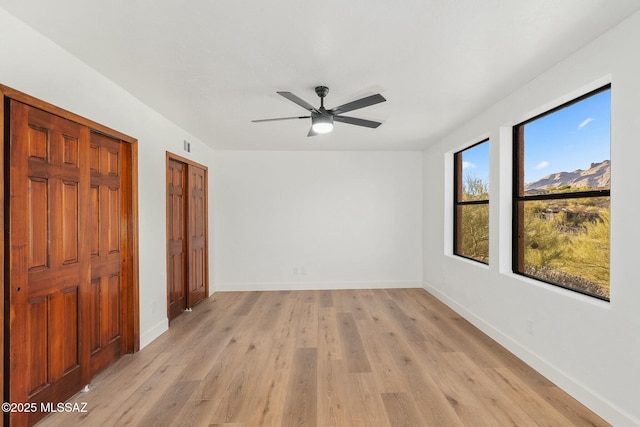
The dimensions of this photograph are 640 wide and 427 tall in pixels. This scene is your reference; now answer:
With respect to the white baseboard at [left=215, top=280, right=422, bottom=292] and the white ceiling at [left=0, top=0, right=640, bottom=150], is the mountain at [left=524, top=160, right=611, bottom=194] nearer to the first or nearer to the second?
the white ceiling at [left=0, top=0, right=640, bottom=150]

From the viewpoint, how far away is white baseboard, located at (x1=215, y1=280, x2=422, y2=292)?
5.48 m

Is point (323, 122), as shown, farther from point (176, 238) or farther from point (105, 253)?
point (176, 238)

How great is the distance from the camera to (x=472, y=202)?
13.7 feet

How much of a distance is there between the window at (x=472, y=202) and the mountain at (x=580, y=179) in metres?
0.94

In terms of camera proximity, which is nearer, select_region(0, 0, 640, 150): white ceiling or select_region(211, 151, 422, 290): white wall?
select_region(0, 0, 640, 150): white ceiling

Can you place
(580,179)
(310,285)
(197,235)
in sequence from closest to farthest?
(580,179)
(197,235)
(310,285)

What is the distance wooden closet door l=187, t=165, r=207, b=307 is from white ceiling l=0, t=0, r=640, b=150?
1.53 m

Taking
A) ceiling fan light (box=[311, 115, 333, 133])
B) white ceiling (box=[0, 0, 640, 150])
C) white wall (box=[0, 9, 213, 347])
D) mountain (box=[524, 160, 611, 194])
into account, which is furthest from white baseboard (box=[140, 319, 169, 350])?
mountain (box=[524, 160, 611, 194])

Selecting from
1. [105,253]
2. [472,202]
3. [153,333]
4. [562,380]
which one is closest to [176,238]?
[153,333]

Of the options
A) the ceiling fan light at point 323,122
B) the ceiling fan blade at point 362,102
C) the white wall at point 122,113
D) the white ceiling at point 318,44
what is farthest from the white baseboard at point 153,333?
the ceiling fan blade at point 362,102

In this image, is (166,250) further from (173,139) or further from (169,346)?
(173,139)

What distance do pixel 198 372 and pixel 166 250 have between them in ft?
5.14

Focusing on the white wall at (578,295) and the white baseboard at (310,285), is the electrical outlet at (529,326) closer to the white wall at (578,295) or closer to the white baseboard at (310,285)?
the white wall at (578,295)

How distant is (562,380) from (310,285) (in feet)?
12.4
